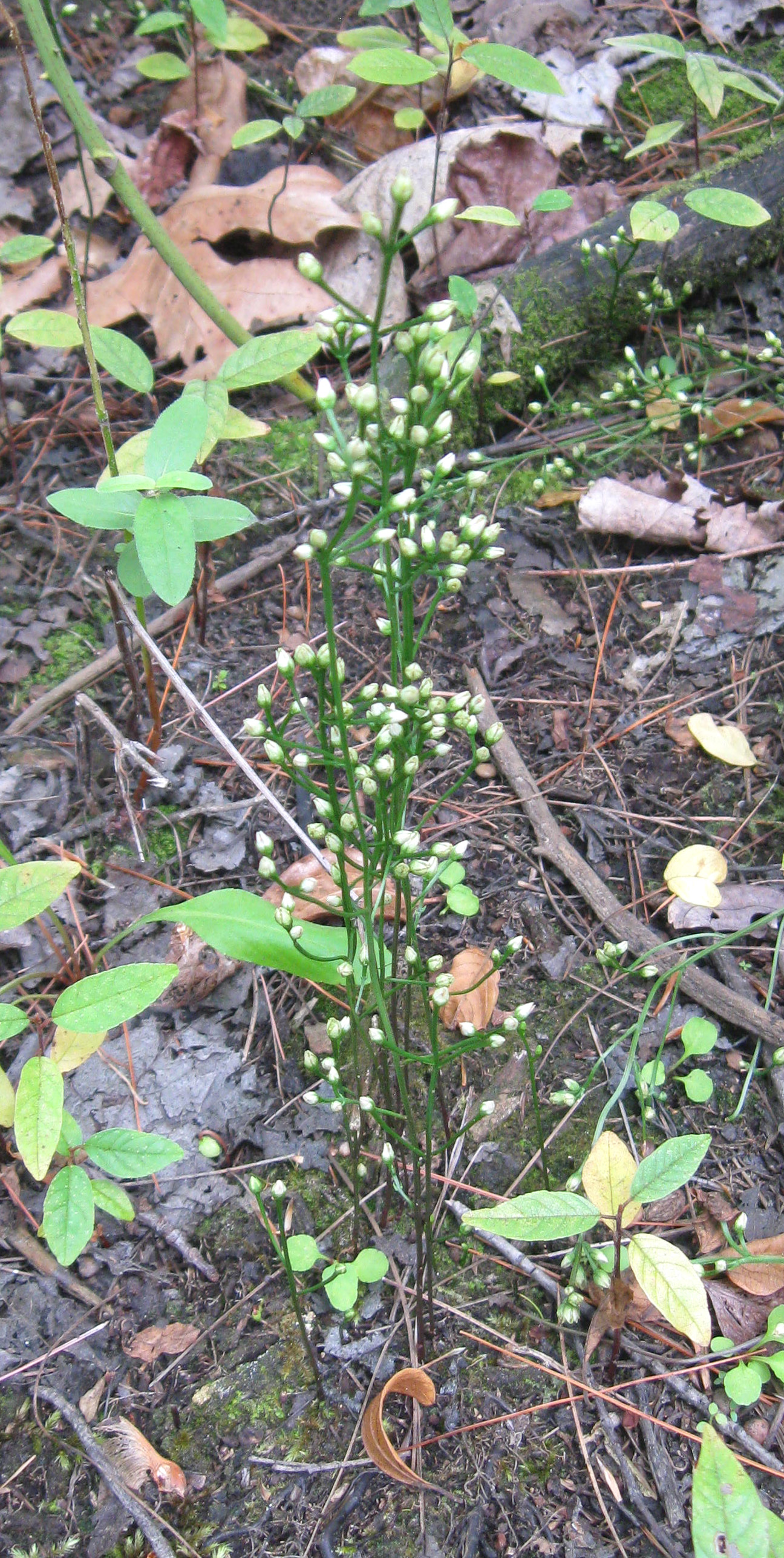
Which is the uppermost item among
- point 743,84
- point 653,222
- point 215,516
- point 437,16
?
point 437,16

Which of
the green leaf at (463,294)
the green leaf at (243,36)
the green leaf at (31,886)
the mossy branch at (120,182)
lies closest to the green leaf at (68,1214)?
the green leaf at (31,886)

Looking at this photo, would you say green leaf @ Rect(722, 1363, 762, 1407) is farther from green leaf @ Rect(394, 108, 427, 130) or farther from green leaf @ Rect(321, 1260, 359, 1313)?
green leaf @ Rect(394, 108, 427, 130)

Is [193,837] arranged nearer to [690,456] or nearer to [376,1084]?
[376,1084]

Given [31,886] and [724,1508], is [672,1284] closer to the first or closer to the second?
[724,1508]

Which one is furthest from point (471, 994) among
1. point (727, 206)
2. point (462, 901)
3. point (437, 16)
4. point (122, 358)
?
point (437, 16)

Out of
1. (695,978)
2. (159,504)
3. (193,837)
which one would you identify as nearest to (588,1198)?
(695,978)

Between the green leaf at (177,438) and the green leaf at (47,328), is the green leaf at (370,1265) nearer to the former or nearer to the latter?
the green leaf at (177,438)
